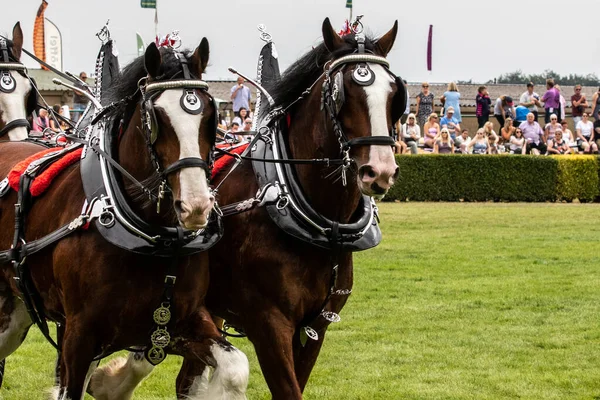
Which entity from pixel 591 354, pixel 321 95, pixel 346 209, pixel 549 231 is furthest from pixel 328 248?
pixel 549 231

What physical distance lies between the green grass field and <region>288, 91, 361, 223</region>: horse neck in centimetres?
190

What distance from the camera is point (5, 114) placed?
7.16 metres

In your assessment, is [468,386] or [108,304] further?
[468,386]

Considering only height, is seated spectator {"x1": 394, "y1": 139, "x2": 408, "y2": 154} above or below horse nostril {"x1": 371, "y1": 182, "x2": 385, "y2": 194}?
below

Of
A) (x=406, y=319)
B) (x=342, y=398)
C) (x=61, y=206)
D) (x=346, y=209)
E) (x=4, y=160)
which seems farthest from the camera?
(x=406, y=319)

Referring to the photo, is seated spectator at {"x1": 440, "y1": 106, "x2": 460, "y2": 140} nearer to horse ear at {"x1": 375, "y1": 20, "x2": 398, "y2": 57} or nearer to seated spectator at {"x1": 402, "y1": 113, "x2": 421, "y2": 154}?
seated spectator at {"x1": 402, "y1": 113, "x2": 421, "y2": 154}

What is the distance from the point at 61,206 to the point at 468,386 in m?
3.24

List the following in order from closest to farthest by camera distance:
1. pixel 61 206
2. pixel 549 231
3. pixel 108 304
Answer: pixel 108 304, pixel 61 206, pixel 549 231

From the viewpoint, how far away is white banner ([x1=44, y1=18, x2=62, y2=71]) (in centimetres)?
3038

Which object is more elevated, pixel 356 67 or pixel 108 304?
pixel 356 67

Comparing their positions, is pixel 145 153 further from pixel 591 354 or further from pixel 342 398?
pixel 591 354

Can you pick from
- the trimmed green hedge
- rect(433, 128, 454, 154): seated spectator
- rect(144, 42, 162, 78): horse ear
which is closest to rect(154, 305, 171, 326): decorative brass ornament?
rect(144, 42, 162, 78): horse ear

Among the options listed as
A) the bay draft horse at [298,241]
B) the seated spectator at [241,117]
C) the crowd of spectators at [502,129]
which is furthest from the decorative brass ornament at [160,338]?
the crowd of spectators at [502,129]

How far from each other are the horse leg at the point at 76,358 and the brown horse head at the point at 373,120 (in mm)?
1392
